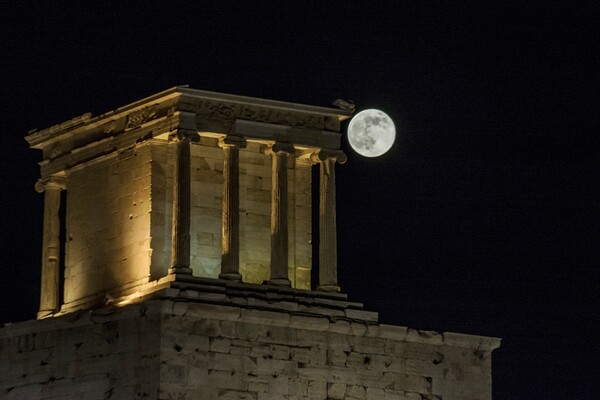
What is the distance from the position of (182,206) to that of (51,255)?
3825 mm

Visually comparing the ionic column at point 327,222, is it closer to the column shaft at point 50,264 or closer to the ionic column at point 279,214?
the ionic column at point 279,214

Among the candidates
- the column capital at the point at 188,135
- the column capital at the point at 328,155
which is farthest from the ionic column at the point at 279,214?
the column capital at the point at 188,135

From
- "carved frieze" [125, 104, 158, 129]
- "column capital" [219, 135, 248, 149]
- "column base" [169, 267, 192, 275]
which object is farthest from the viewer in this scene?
"carved frieze" [125, 104, 158, 129]

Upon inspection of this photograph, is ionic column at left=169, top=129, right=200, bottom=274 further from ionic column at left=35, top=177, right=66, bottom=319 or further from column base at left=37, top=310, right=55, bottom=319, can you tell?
column base at left=37, top=310, right=55, bottom=319

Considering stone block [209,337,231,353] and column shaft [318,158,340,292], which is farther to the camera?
column shaft [318,158,340,292]

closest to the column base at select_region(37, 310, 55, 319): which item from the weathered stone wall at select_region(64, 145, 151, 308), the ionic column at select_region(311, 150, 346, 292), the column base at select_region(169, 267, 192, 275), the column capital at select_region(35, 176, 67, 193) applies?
the weathered stone wall at select_region(64, 145, 151, 308)

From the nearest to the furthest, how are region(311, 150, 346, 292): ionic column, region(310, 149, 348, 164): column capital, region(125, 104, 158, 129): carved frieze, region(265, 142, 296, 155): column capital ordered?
region(125, 104, 158, 129): carved frieze, region(265, 142, 296, 155): column capital, region(311, 150, 346, 292): ionic column, region(310, 149, 348, 164): column capital

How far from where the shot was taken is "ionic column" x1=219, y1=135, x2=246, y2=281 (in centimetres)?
4078

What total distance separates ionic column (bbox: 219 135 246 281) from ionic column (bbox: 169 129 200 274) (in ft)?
2.46

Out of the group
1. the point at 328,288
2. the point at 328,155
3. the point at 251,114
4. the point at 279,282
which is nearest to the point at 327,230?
the point at 328,288

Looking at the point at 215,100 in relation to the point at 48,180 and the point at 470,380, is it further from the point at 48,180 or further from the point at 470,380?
the point at 470,380

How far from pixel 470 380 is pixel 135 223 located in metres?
7.13

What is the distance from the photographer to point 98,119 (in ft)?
140

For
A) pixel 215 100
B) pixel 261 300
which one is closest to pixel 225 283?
pixel 261 300
